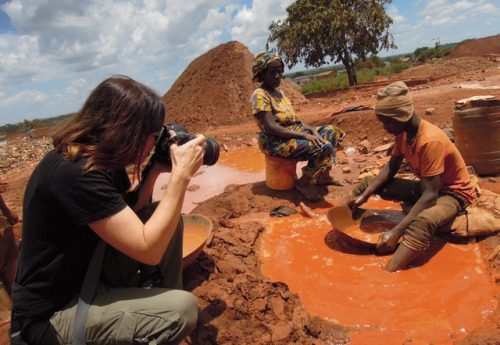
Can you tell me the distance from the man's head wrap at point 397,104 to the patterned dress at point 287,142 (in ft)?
4.31

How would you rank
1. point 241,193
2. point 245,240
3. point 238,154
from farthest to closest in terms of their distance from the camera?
point 238,154, point 241,193, point 245,240

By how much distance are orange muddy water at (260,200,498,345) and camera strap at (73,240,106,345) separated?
1405 mm

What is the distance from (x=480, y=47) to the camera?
24.3 metres

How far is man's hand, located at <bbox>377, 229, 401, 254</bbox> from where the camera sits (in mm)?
2656

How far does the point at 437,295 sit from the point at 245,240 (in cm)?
156

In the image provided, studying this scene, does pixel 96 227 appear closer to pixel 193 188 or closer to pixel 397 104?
pixel 397 104

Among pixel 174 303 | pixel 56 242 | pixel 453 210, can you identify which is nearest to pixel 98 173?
pixel 56 242

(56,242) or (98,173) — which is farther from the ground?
(98,173)

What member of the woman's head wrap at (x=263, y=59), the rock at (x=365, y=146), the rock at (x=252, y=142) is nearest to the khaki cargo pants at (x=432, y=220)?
the woman's head wrap at (x=263, y=59)

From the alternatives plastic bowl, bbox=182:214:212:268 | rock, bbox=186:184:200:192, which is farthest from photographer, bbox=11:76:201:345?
rock, bbox=186:184:200:192

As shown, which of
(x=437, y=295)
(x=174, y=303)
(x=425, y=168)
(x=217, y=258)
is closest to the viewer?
(x=174, y=303)

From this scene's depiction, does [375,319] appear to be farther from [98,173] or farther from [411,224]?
[98,173]

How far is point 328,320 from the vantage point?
2.24 meters

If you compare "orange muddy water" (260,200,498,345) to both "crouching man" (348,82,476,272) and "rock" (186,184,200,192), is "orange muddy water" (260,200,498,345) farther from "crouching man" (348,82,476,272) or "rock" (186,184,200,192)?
"rock" (186,184,200,192)
